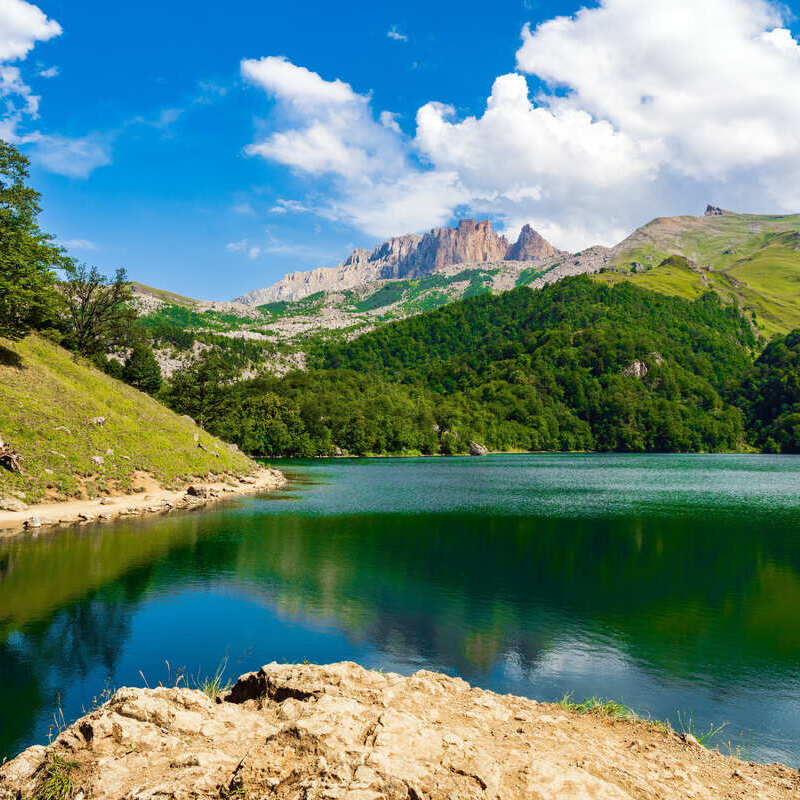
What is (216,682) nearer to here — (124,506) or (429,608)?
(429,608)

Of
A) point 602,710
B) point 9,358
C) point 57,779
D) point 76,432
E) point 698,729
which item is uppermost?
point 9,358

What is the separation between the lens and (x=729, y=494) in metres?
73.4

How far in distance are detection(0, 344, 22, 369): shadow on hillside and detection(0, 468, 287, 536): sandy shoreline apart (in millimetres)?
18278

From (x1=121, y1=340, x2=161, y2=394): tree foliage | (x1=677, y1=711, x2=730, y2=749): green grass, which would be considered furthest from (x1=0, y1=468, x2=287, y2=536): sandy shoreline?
(x1=121, y1=340, x2=161, y2=394): tree foliage

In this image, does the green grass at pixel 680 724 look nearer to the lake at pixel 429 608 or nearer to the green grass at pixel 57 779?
the lake at pixel 429 608

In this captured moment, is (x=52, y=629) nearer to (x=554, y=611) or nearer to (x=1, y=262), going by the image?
(x=554, y=611)

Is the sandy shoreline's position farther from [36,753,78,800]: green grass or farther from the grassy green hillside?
[36,753,78,800]: green grass

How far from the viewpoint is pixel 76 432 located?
1924 inches

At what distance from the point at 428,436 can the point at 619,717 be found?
575 feet

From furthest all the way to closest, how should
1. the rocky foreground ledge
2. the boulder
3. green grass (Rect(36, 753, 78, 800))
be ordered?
the boulder
green grass (Rect(36, 753, 78, 800))
the rocky foreground ledge

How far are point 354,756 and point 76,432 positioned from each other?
168 ft

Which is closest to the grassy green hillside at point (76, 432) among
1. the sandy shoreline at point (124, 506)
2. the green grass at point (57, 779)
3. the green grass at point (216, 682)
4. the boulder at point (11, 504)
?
the boulder at point (11, 504)

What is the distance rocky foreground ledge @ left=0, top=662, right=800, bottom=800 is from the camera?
7.29m

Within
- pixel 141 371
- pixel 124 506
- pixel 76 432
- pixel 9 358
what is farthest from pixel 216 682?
pixel 141 371
